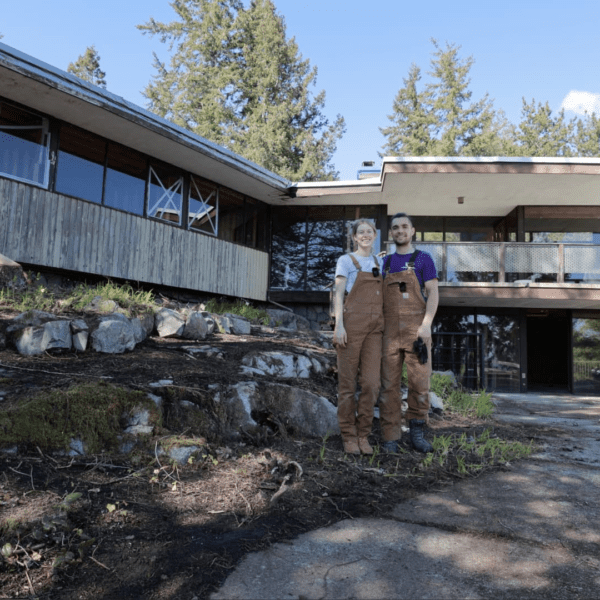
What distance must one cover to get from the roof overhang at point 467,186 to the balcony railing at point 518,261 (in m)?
1.39

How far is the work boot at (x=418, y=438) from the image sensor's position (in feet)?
12.6

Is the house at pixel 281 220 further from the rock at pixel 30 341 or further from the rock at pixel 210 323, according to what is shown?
the rock at pixel 30 341

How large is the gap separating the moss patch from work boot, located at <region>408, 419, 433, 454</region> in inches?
78.2

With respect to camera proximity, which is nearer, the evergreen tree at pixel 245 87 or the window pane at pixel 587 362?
the window pane at pixel 587 362

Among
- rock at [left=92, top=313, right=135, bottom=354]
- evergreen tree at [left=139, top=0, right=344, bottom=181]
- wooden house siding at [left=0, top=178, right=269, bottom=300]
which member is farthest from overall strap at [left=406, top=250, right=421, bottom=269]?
evergreen tree at [left=139, top=0, right=344, bottom=181]

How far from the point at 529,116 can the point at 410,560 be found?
39.0m

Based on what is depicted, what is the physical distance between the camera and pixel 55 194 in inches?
341

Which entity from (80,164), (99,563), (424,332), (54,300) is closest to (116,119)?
(80,164)

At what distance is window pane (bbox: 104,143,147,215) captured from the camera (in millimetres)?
9969

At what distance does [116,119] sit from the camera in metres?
8.88

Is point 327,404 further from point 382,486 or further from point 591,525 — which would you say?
point 591,525

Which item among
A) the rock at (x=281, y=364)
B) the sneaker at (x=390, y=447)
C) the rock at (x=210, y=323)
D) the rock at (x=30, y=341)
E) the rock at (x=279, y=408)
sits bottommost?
the sneaker at (x=390, y=447)

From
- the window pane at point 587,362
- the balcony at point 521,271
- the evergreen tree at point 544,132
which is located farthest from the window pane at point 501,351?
the evergreen tree at point 544,132

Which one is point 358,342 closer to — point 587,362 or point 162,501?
point 162,501
